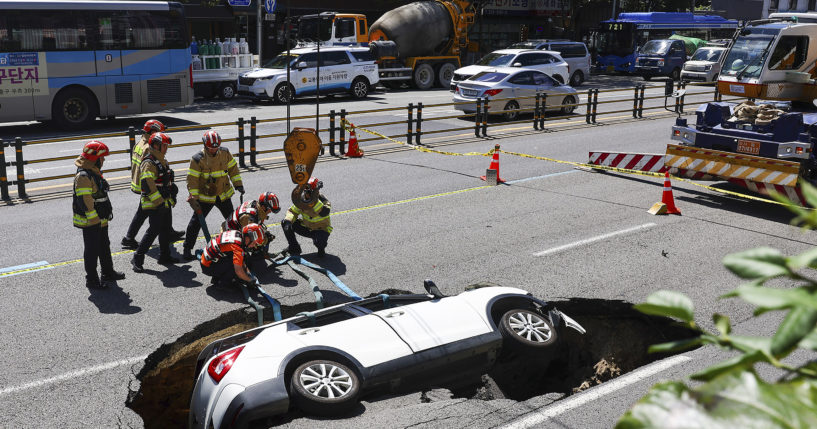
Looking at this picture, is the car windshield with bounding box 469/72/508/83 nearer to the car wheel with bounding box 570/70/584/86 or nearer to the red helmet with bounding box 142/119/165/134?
the car wheel with bounding box 570/70/584/86

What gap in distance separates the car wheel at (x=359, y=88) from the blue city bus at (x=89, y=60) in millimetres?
7841

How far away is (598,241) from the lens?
11.2 metres

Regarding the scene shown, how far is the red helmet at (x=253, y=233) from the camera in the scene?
8766 mm

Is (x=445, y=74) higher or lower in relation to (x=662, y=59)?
lower

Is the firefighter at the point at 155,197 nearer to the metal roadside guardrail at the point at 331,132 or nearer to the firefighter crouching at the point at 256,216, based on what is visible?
the firefighter crouching at the point at 256,216

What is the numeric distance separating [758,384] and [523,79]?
23718 mm

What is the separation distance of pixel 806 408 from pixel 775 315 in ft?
25.9

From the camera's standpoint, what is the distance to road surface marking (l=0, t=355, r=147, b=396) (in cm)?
655

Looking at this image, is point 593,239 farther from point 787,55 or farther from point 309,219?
point 787,55

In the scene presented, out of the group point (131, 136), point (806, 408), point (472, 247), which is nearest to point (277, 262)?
point (472, 247)

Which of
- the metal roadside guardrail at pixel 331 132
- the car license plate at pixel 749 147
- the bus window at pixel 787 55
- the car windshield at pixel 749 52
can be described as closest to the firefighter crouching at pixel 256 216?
the metal roadside guardrail at pixel 331 132

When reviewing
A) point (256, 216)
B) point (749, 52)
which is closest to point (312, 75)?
point (749, 52)

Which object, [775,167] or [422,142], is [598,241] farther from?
[422,142]

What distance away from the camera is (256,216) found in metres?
9.00
